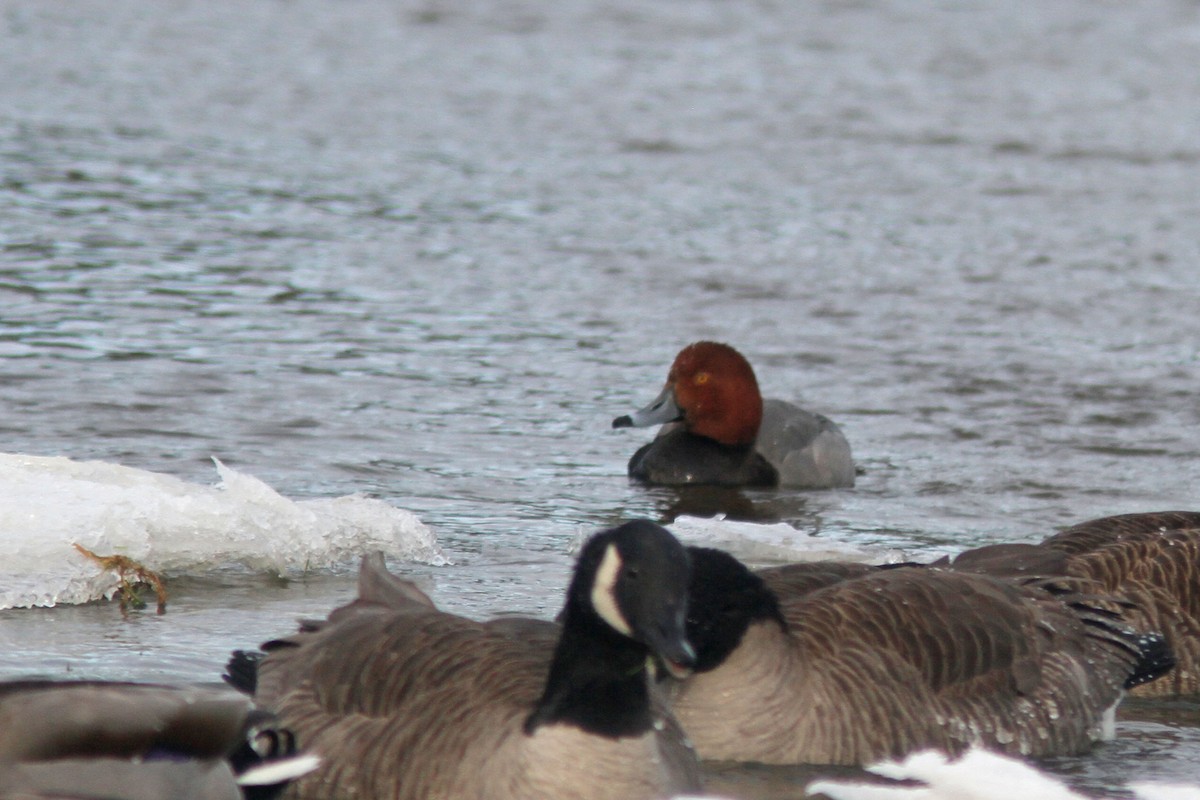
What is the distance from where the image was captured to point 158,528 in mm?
8008

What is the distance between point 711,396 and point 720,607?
590cm

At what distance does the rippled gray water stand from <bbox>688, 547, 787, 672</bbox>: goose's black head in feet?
1.37

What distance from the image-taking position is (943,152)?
2261 centimetres

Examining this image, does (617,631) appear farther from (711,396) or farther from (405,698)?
(711,396)

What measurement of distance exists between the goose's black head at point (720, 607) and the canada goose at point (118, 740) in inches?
67.3

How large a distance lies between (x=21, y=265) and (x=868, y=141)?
34.3 ft

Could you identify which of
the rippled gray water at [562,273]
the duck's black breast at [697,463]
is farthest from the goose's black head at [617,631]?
the duck's black breast at [697,463]

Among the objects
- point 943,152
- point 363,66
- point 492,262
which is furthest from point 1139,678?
point 363,66

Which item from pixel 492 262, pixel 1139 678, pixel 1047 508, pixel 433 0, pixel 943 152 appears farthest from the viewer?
pixel 433 0

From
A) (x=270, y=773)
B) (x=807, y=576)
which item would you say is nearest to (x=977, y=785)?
(x=270, y=773)

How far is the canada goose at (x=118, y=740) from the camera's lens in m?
4.58

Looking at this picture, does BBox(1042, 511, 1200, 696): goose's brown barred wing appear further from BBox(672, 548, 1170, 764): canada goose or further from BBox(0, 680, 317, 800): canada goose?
BBox(0, 680, 317, 800): canada goose

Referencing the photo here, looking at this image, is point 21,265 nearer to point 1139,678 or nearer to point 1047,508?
point 1047,508

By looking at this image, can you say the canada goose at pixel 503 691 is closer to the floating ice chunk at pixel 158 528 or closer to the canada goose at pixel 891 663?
the canada goose at pixel 891 663
